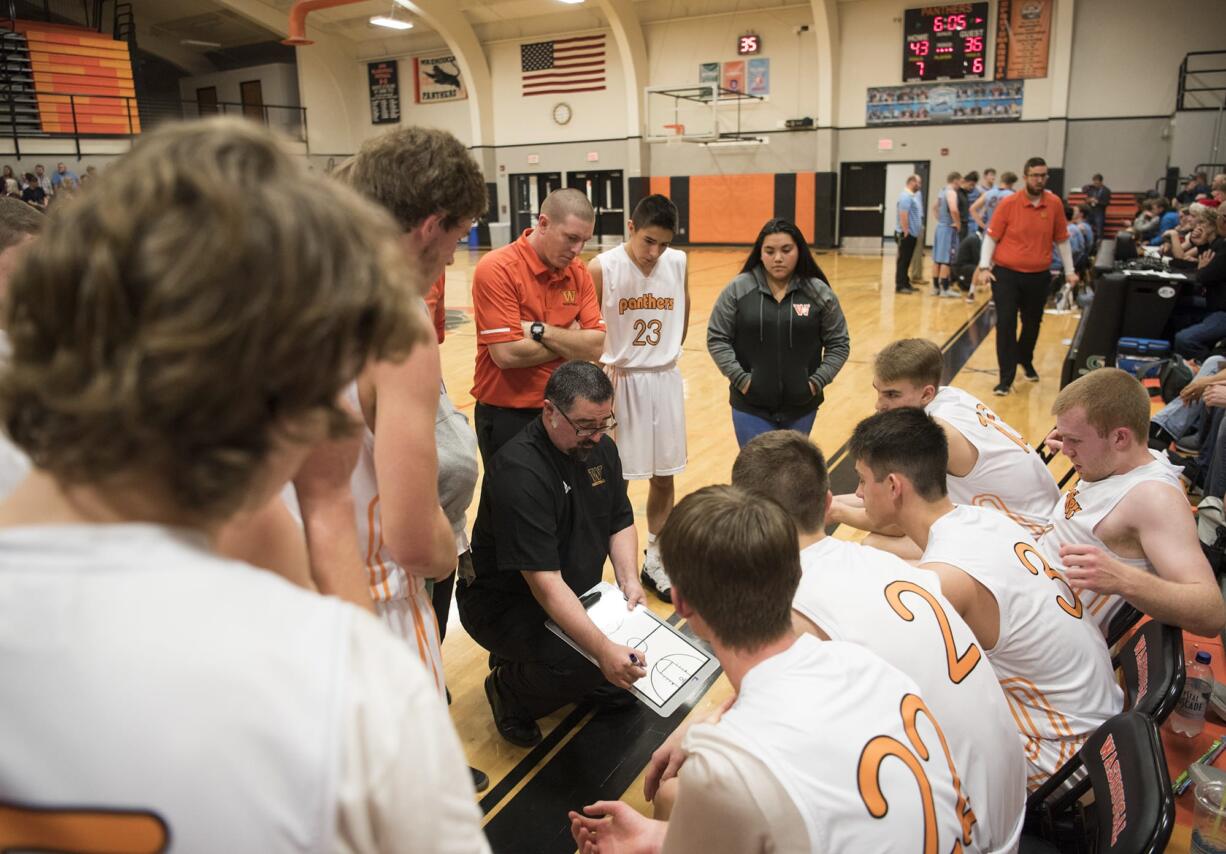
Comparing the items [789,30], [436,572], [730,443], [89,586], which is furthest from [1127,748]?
[789,30]

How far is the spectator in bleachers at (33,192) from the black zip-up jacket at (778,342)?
16050 mm

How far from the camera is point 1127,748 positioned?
5.67 ft

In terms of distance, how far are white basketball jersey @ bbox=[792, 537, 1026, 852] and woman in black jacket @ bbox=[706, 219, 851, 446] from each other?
244cm

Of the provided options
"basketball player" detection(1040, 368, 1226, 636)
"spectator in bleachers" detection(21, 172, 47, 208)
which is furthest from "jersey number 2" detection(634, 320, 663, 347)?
"spectator in bleachers" detection(21, 172, 47, 208)

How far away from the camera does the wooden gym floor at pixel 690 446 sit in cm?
282

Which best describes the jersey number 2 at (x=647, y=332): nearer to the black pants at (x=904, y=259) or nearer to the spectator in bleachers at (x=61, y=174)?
the black pants at (x=904, y=259)

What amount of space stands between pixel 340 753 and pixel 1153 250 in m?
13.7

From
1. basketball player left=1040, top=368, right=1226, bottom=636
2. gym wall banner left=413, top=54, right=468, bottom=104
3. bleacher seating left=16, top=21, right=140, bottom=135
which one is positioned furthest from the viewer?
gym wall banner left=413, top=54, right=468, bottom=104

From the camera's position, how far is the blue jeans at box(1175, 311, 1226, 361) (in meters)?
6.59

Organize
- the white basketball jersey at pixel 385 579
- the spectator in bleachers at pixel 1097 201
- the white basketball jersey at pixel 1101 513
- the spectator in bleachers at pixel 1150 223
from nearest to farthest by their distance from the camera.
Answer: the white basketball jersey at pixel 385 579, the white basketball jersey at pixel 1101 513, the spectator in bleachers at pixel 1150 223, the spectator in bleachers at pixel 1097 201

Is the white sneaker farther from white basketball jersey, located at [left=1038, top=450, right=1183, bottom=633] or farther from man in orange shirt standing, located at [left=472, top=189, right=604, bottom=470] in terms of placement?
white basketball jersey, located at [left=1038, top=450, right=1183, bottom=633]

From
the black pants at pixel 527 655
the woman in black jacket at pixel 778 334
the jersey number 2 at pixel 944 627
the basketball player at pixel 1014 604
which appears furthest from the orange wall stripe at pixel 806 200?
the jersey number 2 at pixel 944 627

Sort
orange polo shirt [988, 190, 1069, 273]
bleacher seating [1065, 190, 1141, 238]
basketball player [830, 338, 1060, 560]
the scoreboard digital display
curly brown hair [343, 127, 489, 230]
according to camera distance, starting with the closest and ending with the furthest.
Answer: curly brown hair [343, 127, 489, 230] < basketball player [830, 338, 1060, 560] < orange polo shirt [988, 190, 1069, 273] < bleacher seating [1065, 190, 1141, 238] < the scoreboard digital display

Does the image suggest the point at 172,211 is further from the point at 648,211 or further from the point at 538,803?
the point at 648,211
